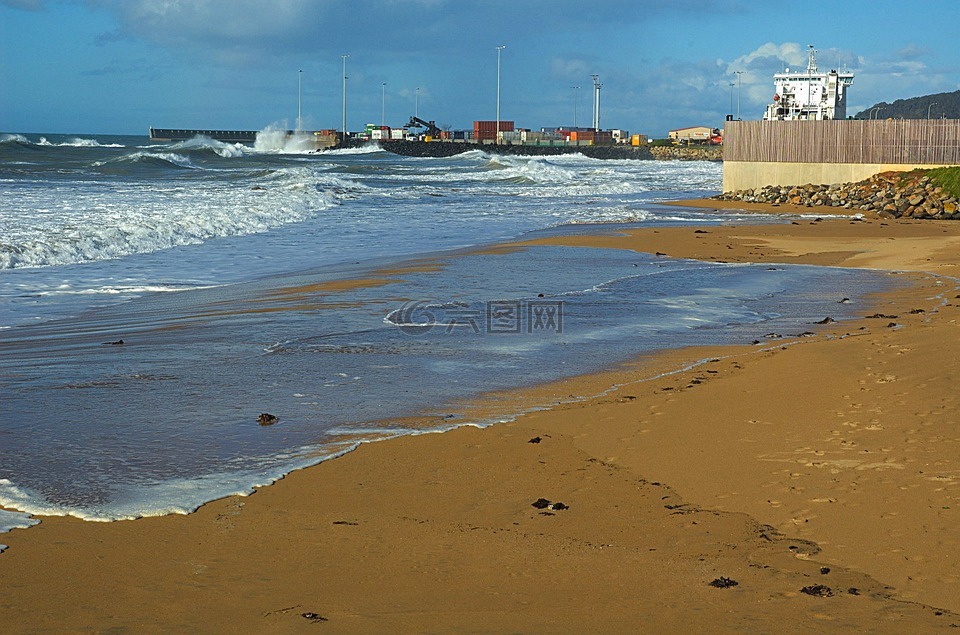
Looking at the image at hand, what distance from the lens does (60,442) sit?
6.11 m

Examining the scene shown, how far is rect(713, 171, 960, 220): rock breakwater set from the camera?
26.8 metres

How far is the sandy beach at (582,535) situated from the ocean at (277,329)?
0.52 meters

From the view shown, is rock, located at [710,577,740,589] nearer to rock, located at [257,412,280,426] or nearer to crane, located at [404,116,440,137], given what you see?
rock, located at [257,412,280,426]

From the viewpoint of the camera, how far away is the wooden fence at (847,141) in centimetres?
3019

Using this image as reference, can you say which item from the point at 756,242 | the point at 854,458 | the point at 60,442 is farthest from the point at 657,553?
the point at 756,242

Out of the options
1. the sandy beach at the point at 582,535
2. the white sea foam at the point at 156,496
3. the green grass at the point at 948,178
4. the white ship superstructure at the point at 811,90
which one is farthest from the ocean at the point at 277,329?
the white ship superstructure at the point at 811,90

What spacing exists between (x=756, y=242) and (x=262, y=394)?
14.8 meters

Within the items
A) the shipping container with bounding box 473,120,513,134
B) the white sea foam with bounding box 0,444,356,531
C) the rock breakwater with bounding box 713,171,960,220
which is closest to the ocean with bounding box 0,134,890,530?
the white sea foam with bounding box 0,444,356,531

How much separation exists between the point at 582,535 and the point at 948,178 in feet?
88.8

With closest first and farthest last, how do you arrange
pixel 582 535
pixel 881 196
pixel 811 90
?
pixel 582 535
pixel 881 196
pixel 811 90

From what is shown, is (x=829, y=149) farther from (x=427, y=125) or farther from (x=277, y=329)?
(x=427, y=125)

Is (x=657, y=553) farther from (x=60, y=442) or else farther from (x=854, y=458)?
(x=60, y=442)

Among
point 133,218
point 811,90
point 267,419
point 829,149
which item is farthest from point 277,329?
point 811,90

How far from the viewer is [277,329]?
1003 cm
